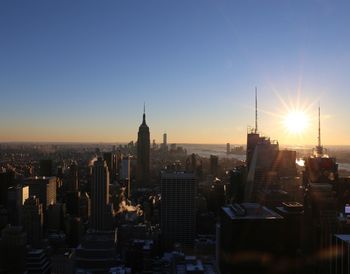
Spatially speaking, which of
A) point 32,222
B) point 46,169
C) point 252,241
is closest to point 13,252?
point 32,222

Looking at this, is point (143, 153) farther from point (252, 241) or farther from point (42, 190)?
point (252, 241)

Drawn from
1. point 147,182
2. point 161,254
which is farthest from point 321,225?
point 147,182

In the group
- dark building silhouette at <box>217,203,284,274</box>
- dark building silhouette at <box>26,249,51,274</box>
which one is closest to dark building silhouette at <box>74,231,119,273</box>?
dark building silhouette at <box>26,249,51,274</box>

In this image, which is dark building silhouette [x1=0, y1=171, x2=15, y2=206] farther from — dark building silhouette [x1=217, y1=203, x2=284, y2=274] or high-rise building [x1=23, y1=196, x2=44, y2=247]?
dark building silhouette [x1=217, y1=203, x2=284, y2=274]

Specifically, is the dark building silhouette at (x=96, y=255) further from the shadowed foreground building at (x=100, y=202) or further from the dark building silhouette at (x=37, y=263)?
the shadowed foreground building at (x=100, y=202)

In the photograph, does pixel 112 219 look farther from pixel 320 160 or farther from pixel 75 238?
pixel 320 160

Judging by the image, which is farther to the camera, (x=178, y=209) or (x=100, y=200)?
(x=100, y=200)

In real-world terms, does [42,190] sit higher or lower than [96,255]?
higher
